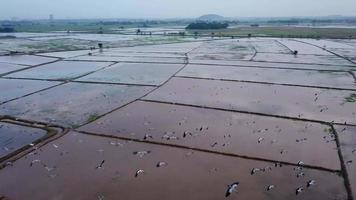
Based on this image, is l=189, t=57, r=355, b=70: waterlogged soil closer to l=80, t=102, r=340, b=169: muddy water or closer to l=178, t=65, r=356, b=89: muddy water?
l=178, t=65, r=356, b=89: muddy water

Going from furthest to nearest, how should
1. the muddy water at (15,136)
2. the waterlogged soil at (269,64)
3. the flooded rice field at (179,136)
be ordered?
the waterlogged soil at (269,64)
the muddy water at (15,136)
the flooded rice field at (179,136)

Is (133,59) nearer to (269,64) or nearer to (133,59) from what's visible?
(133,59)

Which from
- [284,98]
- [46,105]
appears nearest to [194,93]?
[284,98]

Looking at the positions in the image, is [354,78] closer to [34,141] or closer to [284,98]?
[284,98]

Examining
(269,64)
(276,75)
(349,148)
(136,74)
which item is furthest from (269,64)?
(349,148)

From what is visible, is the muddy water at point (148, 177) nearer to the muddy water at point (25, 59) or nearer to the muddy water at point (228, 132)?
the muddy water at point (228, 132)

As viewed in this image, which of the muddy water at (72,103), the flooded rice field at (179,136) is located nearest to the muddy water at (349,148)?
the flooded rice field at (179,136)
